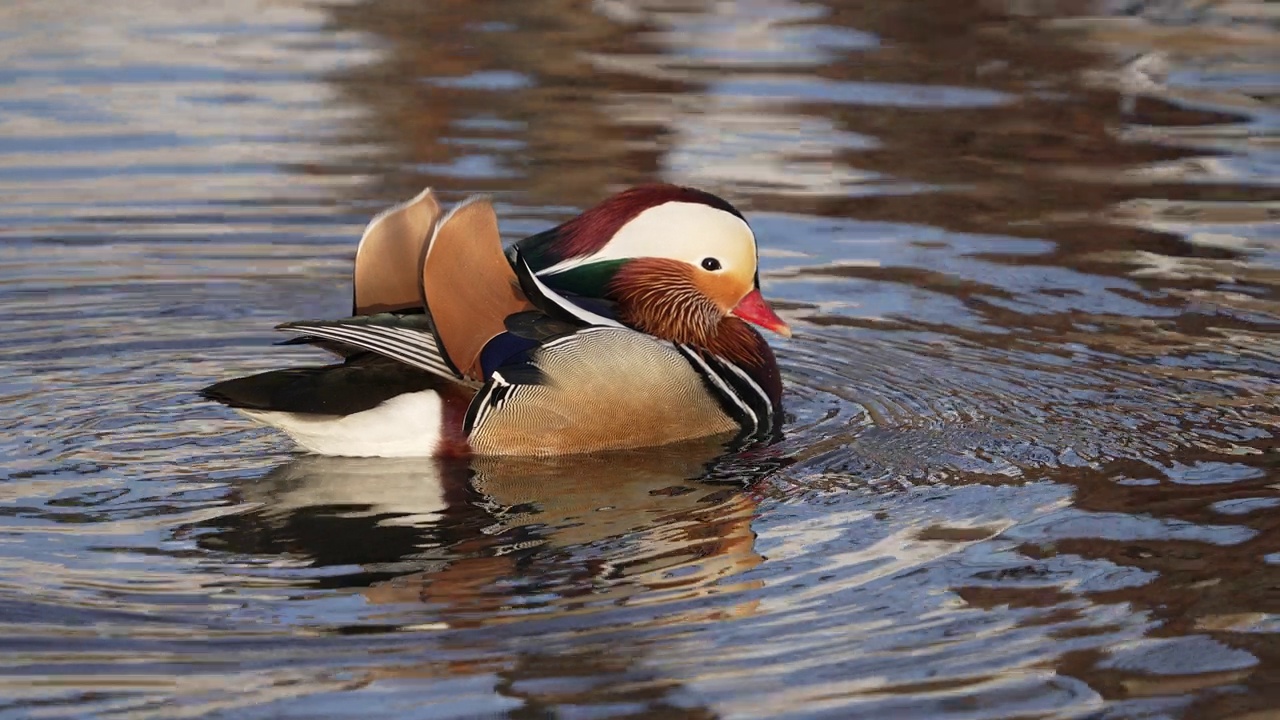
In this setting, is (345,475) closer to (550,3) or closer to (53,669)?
(53,669)

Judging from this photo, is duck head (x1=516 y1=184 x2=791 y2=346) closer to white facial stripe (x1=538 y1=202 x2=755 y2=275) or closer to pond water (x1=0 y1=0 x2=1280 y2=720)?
white facial stripe (x1=538 y1=202 x2=755 y2=275)

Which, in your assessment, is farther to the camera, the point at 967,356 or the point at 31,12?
the point at 31,12

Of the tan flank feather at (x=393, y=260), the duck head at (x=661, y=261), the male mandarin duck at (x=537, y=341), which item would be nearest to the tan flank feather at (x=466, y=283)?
the male mandarin duck at (x=537, y=341)

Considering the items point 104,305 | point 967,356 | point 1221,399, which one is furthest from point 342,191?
point 1221,399

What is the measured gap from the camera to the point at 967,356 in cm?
805

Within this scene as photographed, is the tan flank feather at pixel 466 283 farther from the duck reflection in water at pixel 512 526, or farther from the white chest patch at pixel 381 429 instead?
the duck reflection in water at pixel 512 526

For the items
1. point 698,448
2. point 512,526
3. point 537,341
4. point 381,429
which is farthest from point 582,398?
point 512,526

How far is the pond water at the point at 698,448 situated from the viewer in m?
5.07

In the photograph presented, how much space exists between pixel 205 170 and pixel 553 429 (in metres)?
4.77

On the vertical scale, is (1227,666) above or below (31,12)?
below

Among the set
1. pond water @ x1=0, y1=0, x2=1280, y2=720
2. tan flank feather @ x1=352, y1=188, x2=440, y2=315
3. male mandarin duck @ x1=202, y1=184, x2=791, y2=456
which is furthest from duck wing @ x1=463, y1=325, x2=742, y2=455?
tan flank feather @ x1=352, y1=188, x2=440, y2=315

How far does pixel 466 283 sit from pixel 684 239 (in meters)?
0.97

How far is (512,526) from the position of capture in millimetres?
6176

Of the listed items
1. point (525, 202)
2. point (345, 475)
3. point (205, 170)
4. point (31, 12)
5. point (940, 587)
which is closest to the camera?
Answer: point (940, 587)
